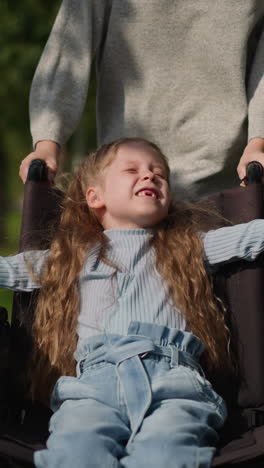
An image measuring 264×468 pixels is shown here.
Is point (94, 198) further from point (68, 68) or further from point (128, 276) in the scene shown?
point (68, 68)

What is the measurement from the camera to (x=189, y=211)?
323cm

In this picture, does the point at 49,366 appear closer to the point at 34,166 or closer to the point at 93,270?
the point at 93,270

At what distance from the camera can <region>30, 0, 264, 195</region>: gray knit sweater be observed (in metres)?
3.41

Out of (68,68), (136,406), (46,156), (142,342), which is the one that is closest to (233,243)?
(142,342)

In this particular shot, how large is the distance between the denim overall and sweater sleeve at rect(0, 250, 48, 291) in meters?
0.34

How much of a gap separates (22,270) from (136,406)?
75 centimetres

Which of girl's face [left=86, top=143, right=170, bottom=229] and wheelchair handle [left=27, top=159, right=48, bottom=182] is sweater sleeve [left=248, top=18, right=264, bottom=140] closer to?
girl's face [left=86, top=143, right=170, bottom=229]

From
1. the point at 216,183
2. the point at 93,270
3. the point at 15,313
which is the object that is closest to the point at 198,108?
the point at 216,183

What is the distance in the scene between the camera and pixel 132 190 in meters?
3.01

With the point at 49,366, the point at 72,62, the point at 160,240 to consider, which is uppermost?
the point at 72,62

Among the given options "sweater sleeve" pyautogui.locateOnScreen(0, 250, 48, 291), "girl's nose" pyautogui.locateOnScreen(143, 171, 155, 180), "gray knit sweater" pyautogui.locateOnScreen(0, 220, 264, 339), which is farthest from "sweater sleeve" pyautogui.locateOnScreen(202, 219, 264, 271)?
"sweater sleeve" pyautogui.locateOnScreen(0, 250, 48, 291)

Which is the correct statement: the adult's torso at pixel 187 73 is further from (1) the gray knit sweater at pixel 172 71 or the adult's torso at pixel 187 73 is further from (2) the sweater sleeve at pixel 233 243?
(2) the sweater sleeve at pixel 233 243

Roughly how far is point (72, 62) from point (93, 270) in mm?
903

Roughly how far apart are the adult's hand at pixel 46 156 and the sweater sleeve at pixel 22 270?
0.32m
